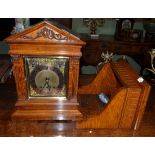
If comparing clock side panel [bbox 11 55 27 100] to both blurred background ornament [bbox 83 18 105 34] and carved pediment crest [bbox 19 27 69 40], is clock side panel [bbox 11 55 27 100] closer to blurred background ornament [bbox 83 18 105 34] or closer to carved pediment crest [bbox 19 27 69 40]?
carved pediment crest [bbox 19 27 69 40]

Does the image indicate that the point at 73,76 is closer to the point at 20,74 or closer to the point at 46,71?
the point at 46,71

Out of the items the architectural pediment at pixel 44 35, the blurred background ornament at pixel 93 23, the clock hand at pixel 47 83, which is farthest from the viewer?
the blurred background ornament at pixel 93 23

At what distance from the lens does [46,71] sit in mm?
1035

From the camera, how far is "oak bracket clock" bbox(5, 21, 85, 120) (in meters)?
0.92

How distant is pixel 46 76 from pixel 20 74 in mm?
134

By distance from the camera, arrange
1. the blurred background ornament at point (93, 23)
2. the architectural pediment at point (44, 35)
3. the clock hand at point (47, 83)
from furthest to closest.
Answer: the blurred background ornament at point (93, 23) → the clock hand at point (47, 83) → the architectural pediment at point (44, 35)

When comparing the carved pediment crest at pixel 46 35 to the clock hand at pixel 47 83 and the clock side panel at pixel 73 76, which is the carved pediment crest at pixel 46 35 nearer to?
the clock side panel at pixel 73 76

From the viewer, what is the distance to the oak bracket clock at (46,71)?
920 millimetres

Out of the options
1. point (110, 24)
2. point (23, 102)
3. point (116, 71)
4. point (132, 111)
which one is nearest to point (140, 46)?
point (110, 24)

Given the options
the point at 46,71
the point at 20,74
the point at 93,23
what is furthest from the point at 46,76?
the point at 93,23

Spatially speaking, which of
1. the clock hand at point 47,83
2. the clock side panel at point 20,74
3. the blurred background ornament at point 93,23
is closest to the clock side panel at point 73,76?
the clock hand at point 47,83

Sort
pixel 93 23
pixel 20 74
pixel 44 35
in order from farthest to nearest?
pixel 93 23 → pixel 20 74 → pixel 44 35

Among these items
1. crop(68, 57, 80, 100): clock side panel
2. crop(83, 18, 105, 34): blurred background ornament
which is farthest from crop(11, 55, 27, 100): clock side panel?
crop(83, 18, 105, 34): blurred background ornament

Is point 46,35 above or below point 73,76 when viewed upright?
above
